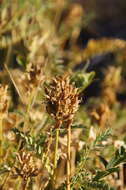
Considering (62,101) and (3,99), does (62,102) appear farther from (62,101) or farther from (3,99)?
(3,99)

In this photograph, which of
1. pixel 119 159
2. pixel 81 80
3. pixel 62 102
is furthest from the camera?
pixel 81 80

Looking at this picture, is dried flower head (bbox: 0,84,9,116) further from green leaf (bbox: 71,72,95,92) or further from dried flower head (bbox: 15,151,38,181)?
green leaf (bbox: 71,72,95,92)

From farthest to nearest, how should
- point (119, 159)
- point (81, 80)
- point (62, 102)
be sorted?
point (81, 80) < point (119, 159) < point (62, 102)

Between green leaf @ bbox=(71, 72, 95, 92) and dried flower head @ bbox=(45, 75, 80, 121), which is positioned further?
green leaf @ bbox=(71, 72, 95, 92)

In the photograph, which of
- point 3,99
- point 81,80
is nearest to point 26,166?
point 3,99

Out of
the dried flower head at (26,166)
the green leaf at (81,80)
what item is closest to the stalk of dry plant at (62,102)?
the dried flower head at (26,166)

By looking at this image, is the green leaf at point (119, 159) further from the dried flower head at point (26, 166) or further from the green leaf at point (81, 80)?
the green leaf at point (81, 80)

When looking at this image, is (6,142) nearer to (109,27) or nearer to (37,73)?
(37,73)

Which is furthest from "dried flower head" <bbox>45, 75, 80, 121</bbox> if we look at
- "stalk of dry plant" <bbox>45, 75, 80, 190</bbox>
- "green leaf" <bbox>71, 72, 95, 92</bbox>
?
"green leaf" <bbox>71, 72, 95, 92</bbox>

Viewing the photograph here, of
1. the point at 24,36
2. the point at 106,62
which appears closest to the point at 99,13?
the point at 106,62
